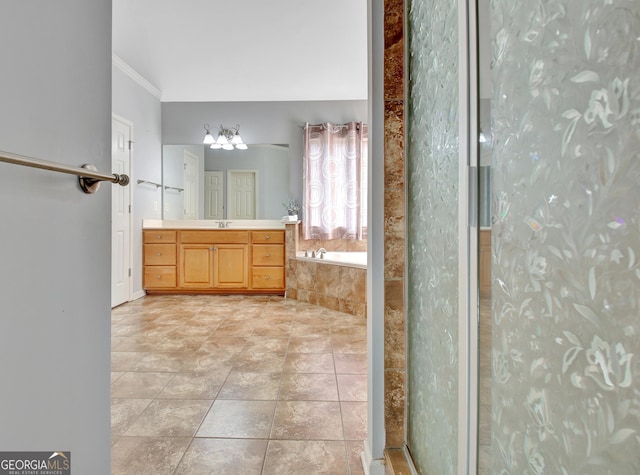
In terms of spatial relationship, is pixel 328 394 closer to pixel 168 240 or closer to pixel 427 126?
pixel 427 126

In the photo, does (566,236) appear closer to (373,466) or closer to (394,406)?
(394,406)

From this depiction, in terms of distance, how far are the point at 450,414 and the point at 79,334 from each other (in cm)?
82

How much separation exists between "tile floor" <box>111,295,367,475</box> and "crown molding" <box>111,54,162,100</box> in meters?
2.59

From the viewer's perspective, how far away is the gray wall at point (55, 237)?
510mm

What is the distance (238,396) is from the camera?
5.71ft

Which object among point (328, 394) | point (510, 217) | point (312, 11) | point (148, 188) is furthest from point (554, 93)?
point (148, 188)

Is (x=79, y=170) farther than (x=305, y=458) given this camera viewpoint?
No

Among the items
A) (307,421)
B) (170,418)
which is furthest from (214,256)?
(307,421)

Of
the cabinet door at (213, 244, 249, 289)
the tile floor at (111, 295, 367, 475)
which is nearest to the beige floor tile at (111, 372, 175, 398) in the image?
the tile floor at (111, 295, 367, 475)

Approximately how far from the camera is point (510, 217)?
0.55 metres

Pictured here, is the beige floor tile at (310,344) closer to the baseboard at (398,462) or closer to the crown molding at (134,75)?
the baseboard at (398,462)

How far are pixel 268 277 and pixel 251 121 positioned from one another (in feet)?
7.05

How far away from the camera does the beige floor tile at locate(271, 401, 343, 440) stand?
142 cm

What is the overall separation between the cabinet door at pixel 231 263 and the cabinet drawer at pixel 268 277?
0.10 m
